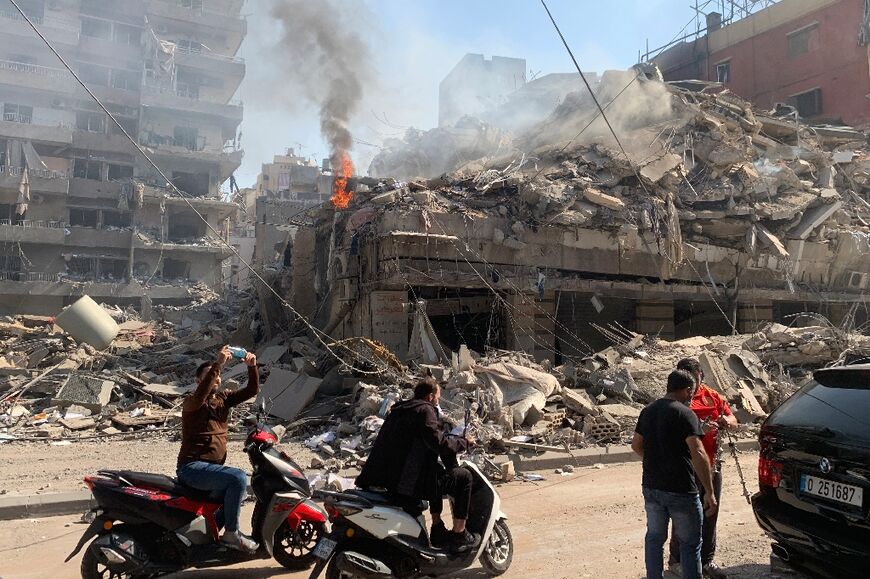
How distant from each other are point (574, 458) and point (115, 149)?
41490 mm

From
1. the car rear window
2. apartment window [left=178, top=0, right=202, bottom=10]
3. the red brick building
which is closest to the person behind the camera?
the car rear window

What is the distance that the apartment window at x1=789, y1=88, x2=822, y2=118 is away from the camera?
28391mm

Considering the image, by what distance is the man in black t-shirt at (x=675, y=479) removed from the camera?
3479 mm

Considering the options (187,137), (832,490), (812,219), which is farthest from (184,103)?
(832,490)

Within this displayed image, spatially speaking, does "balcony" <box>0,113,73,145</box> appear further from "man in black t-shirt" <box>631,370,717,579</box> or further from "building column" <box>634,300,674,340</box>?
"man in black t-shirt" <box>631,370,717,579</box>

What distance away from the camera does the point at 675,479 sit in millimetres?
3484

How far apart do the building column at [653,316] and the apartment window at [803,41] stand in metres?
21.4

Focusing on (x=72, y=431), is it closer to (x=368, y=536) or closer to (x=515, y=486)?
(x=515, y=486)

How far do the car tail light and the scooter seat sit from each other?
3.51m

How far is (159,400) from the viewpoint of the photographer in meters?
11.5

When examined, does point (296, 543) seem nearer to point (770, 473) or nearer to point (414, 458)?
point (414, 458)

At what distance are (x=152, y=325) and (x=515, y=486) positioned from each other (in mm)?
19491

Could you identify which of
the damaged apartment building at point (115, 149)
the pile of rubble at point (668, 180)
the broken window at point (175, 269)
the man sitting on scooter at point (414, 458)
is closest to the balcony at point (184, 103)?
the damaged apartment building at point (115, 149)

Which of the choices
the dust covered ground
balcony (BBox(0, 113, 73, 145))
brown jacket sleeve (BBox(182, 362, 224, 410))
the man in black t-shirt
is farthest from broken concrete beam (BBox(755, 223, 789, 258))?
balcony (BBox(0, 113, 73, 145))
